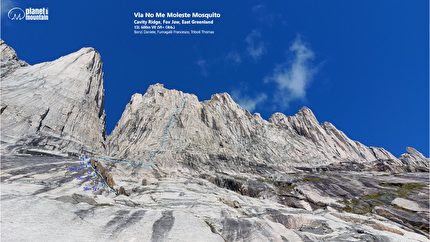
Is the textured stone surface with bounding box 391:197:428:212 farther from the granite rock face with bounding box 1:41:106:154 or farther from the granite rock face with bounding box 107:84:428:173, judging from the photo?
the granite rock face with bounding box 1:41:106:154

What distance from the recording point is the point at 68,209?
24.6 meters

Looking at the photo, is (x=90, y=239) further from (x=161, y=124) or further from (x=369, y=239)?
(x=161, y=124)

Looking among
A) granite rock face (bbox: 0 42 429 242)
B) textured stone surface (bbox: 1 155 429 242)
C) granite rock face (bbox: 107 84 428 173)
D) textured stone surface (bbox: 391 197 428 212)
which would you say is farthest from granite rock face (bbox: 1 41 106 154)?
textured stone surface (bbox: 391 197 428 212)

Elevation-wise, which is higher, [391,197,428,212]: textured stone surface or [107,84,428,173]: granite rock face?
[107,84,428,173]: granite rock face

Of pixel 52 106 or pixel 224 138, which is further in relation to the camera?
pixel 224 138

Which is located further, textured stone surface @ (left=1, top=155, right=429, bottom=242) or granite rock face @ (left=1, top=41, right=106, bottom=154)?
granite rock face @ (left=1, top=41, right=106, bottom=154)

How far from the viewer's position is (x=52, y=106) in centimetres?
8362

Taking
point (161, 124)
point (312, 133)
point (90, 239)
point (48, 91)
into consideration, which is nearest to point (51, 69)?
point (48, 91)

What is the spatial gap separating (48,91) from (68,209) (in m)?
78.4

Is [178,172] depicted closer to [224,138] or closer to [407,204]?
[224,138]

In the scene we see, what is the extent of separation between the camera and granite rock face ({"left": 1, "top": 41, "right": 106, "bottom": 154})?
70375 millimetres

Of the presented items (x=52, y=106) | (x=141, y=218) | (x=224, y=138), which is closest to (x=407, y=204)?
(x=141, y=218)

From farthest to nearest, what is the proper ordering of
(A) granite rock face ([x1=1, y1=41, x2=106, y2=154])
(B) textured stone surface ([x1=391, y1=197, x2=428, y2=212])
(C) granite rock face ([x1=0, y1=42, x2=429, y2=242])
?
(A) granite rock face ([x1=1, y1=41, x2=106, y2=154])
(B) textured stone surface ([x1=391, y1=197, x2=428, y2=212])
(C) granite rock face ([x1=0, y1=42, x2=429, y2=242])

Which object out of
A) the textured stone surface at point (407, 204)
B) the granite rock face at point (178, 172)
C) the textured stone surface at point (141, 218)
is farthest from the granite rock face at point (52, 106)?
the textured stone surface at point (407, 204)
